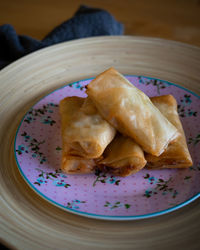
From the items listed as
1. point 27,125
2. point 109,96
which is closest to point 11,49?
point 27,125

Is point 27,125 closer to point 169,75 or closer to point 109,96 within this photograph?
point 109,96

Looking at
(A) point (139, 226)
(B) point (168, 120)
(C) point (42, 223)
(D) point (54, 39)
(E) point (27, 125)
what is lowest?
(C) point (42, 223)

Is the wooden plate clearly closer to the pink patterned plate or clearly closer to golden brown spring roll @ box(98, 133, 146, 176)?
the pink patterned plate

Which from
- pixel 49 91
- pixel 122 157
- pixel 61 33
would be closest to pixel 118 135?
pixel 122 157

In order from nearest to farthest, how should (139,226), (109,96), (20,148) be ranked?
1. (139,226)
2. (109,96)
3. (20,148)

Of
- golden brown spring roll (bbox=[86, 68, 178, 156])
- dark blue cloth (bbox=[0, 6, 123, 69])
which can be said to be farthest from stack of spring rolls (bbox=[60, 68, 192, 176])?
dark blue cloth (bbox=[0, 6, 123, 69])

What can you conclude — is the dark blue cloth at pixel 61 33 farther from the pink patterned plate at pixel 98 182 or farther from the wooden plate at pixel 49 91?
the pink patterned plate at pixel 98 182

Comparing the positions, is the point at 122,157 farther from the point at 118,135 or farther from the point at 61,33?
the point at 61,33

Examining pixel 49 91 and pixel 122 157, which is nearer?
pixel 122 157
